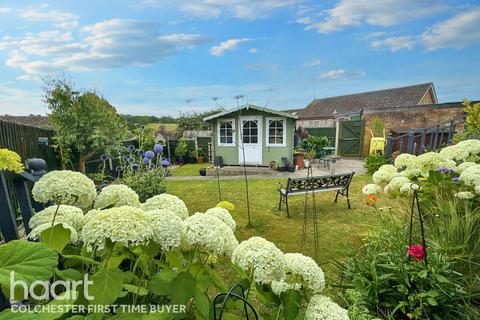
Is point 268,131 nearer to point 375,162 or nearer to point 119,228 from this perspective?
point 375,162

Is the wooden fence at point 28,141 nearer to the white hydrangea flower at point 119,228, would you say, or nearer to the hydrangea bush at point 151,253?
the hydrangea bush at point 151,253

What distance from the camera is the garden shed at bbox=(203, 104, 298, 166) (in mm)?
10469

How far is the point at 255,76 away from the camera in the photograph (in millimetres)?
5535

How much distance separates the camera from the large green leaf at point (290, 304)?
0.78 m

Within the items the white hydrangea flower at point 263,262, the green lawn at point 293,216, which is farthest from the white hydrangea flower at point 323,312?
the green lawn at point 293,216

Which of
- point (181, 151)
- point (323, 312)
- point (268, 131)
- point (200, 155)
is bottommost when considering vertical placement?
point (200, 155)

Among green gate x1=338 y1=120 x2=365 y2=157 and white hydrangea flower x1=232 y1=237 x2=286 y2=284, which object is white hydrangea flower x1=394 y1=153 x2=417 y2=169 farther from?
→ green gate x1=338 y1=120 x2=365 y2=157

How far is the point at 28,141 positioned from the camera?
5043 mm

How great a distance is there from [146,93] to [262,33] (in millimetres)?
5098

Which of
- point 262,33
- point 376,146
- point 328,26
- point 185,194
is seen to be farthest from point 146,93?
point 376,146

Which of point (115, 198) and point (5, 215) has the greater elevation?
point (115, 198)

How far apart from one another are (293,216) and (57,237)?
14.8 ft

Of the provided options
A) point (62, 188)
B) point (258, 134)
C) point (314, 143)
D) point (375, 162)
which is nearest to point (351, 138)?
point (314, 143)

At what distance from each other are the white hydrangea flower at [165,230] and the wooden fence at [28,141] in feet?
16.1
